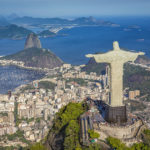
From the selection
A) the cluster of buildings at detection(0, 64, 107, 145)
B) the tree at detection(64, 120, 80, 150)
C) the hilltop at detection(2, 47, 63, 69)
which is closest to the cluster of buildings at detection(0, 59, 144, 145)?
the cluster of buildings at detection(0, 64, 107, 145)

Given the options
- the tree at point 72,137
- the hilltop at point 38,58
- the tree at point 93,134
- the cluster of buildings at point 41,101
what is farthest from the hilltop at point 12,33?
the tree at point 93,134

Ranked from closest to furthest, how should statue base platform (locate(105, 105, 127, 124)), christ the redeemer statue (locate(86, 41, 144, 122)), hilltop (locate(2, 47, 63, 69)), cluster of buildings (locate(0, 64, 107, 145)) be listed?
christ the redeemer statue (locate(86, 41, 144, 122)), statue base platform (locate(105, 105, 127, 124)), cluster of buildings (locate(0, 64, 107, 145)), hilltop (locate(2, 47, 63, 69))

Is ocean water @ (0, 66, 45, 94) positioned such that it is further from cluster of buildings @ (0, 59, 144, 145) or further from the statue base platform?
the statue base platform

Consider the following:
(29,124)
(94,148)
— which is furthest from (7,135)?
(94,148)

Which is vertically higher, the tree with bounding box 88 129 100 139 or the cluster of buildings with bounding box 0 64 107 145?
the tree with bounding box 88 129 100 139

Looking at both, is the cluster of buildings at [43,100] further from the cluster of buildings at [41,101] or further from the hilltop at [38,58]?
the hilltop at [38,58]

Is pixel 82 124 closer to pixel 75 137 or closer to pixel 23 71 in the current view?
pixel 75 137

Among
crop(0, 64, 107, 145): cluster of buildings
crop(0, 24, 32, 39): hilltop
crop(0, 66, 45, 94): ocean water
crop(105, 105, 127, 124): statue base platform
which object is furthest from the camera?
crop(0, 24, 32, 39): hilltop

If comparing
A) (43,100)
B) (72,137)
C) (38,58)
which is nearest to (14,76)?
(38,58)

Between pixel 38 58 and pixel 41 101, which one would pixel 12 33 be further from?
pixel 41 101
